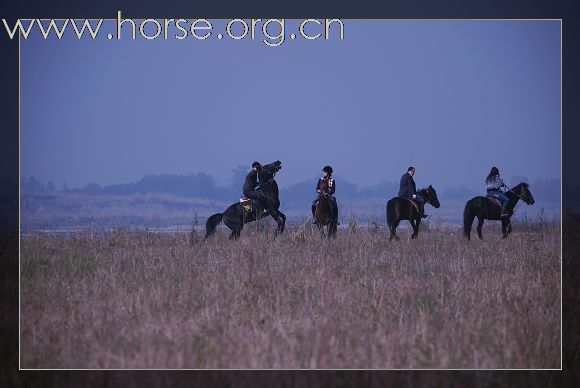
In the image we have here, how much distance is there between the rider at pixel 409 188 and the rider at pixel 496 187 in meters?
1.98

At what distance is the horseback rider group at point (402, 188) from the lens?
15.9 metres

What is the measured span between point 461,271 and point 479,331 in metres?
3.62

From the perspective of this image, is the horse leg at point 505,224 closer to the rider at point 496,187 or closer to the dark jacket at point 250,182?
the rider at point 496,187

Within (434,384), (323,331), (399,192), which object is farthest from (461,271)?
(399,192)

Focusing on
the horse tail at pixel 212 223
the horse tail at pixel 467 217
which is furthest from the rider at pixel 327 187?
the horse tail at pixel 467 217

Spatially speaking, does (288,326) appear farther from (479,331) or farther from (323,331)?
(479,331)

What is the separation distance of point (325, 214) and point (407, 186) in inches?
97.4

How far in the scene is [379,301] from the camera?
745 centimetres

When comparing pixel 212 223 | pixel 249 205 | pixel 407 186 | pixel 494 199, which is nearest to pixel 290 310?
pixel 212 223

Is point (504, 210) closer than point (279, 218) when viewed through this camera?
No

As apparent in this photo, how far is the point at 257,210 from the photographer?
15.9 meters

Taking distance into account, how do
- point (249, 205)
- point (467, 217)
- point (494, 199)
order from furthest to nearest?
point (494, 199) → point (467, 217) → point (249, 205)

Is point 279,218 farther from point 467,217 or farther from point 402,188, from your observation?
point 467,217

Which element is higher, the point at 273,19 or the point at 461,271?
the point at 273,19
